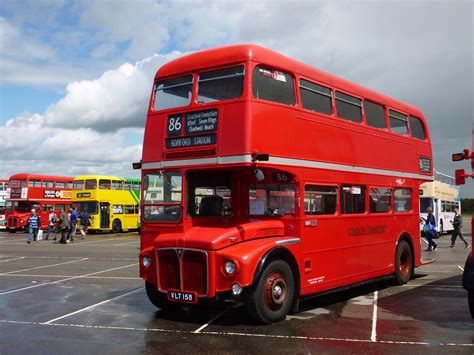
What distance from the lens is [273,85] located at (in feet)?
28.5

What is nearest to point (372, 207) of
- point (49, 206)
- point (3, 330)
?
point (3, 330)

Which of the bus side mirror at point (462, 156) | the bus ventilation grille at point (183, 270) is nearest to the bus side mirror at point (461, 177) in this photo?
the bus side mirror at point (462, 156)

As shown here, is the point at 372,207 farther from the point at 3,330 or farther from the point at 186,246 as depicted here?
the point at 3,330

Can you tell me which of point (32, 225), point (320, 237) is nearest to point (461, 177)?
point (320, 237)

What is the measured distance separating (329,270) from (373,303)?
116cm

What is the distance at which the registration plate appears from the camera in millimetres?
7886

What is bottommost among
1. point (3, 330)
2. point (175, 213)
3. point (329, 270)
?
point (3, 330)

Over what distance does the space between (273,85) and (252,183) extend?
176 centimetres

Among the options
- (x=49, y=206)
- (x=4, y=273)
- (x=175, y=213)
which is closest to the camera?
(x=175, y=213)

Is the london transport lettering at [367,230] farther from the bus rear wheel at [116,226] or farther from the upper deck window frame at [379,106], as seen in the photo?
the bus rear wheel at [116,226]

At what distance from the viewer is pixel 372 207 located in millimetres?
11117

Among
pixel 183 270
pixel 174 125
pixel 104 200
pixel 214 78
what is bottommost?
pixel 183 270

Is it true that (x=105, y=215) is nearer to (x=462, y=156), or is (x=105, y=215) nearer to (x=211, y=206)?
(x=211, y=206)

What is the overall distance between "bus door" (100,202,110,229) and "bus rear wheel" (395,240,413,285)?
88.3 feet
